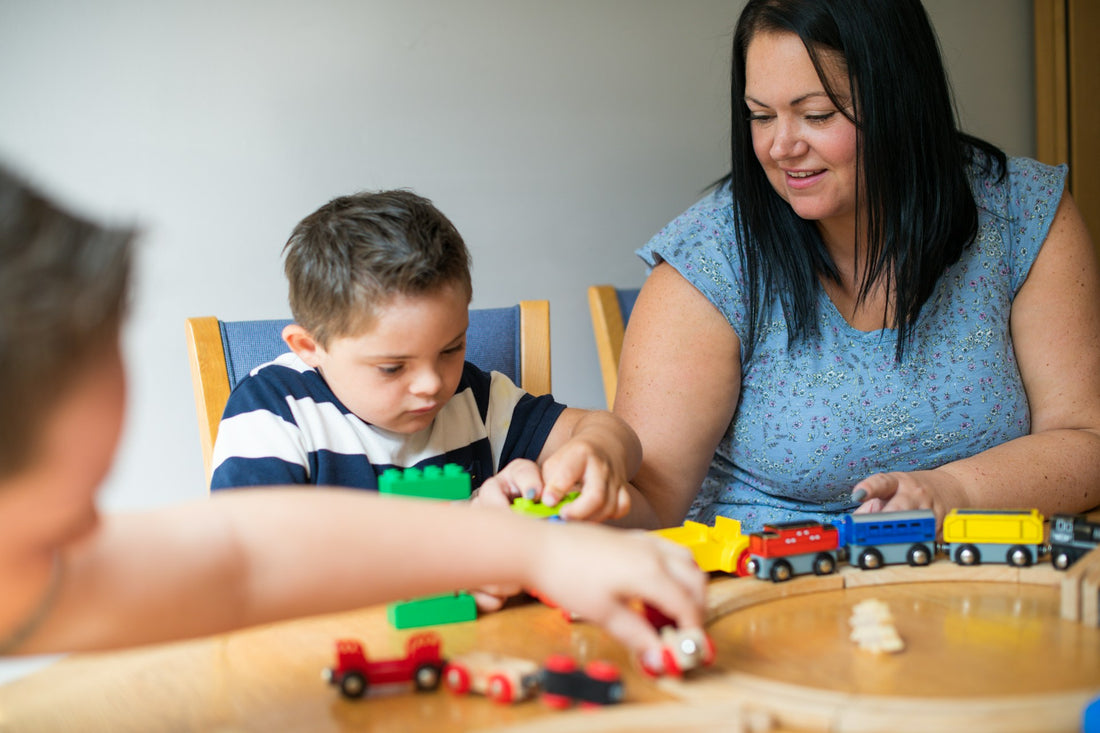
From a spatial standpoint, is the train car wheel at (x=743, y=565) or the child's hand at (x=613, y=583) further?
the train car wheel at (x=743, y=565)

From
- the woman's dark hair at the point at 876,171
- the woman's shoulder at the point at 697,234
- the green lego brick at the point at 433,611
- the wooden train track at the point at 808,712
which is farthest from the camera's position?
the woman's shoulder at the point at 697,234

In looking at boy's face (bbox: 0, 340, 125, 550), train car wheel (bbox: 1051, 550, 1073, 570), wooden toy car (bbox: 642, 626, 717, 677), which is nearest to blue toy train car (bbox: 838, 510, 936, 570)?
train car wheel (bbox: 1051, 550, 1073, 570)

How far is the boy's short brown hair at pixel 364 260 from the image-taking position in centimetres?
104

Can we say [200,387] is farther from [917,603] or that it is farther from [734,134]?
[917,603]

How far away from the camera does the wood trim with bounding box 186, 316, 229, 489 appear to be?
1288mm

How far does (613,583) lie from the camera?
0.60m

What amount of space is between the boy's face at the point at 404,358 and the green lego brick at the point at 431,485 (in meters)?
0.25

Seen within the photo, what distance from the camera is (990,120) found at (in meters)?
3.14

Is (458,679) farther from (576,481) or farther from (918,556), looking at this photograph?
(918,556)

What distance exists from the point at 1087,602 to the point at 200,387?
1066 millimetres

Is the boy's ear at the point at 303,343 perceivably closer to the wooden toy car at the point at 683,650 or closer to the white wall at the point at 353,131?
the wooden toy car at the point at 683,650

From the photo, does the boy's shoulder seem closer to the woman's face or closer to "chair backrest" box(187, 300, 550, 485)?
A: "chair backrest" box(187, 300, 550, 485)

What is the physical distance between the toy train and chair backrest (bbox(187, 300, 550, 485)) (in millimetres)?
646

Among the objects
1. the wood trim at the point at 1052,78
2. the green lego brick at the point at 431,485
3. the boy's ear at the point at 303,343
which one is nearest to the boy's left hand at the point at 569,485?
the green lego brick at the point at 431,485
